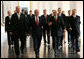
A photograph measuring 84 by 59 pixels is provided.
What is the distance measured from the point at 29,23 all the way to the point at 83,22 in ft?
51.3

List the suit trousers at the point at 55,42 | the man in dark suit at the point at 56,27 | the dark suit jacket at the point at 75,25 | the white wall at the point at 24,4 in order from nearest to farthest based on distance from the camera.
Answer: the suit trousers at the point at 55,42, the man in dark suit at the point at 56,27, the dark suit jacket at the point at 75,25, the white wall at the point at 24,4

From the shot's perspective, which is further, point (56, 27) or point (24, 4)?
point (24, 4)

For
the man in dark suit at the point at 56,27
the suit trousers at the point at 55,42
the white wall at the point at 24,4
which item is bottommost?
the suit trousers at the point at 55,42

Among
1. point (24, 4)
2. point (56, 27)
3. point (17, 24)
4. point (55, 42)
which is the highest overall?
point (24, 4)

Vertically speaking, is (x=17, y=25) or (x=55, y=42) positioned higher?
(x=17, y=25)

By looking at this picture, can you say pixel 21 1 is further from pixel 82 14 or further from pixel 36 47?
pixel 36 47

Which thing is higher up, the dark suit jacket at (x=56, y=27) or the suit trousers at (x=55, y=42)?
the dark suit jacket at (x=56, y=27)

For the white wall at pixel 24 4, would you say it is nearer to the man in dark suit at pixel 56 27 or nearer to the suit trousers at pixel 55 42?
the man in dark suit at pixel 56 27

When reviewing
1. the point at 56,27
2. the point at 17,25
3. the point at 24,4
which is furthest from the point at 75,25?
the point at 24,4

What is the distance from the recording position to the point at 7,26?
13.0m

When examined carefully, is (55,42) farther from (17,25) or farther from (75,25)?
(17,25)

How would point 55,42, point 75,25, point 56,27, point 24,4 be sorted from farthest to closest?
1. point 24,4
2. point 75,25
3. point 56,27
4. point 55,42

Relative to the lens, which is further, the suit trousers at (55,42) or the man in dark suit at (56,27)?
the man in dark suit at (56,27)

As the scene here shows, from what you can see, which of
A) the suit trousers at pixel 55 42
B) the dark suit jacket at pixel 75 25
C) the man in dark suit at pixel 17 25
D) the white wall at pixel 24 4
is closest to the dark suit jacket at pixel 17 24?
the man in dark suit at pixel 17 25
